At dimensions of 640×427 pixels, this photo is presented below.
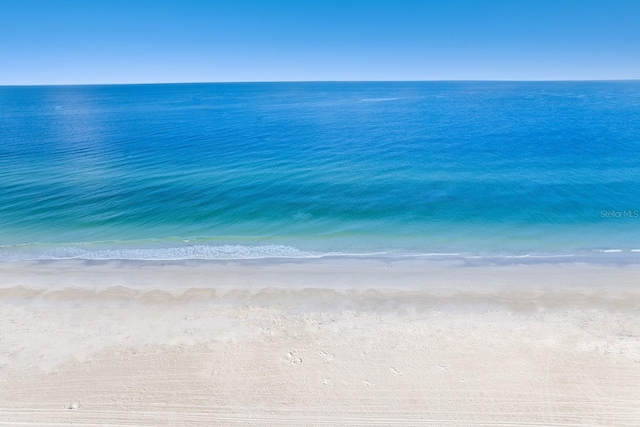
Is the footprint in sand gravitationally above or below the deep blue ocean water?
below

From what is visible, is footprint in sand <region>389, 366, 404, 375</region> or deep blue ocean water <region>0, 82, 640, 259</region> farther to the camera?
deep blue ocean water <region>0, 82, 640, 259</region>

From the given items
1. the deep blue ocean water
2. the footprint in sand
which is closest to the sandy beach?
the footprint in sand

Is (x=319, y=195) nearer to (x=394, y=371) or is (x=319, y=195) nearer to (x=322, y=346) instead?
(x=322, y=346)

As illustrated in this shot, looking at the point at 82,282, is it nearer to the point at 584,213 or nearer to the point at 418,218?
the point at 418,218

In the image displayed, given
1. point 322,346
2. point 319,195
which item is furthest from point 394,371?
point 319,195

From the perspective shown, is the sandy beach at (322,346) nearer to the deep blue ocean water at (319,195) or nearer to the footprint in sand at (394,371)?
the footprint in sand at (394,371)

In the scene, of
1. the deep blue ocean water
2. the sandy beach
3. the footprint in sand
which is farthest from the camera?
the deep blue ocean water

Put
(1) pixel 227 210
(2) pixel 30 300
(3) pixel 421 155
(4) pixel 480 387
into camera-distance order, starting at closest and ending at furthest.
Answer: (4) pixel 480 387
(2) pixel 30 300
(1) pixel 227 210
(3) pixel 421 155

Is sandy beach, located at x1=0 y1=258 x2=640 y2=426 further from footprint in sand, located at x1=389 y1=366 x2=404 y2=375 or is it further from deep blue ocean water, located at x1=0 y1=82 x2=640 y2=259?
deep blue ocean water, located at x1=0 y1=82 x2=640 y2=259

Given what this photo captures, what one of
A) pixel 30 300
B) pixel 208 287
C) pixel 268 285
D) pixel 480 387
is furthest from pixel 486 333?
pixel 30 300
